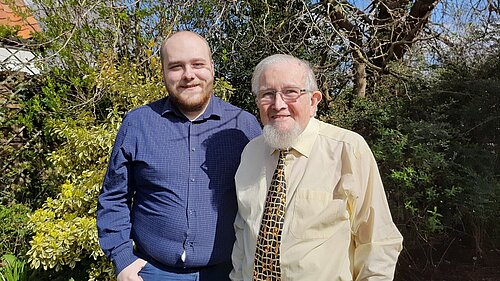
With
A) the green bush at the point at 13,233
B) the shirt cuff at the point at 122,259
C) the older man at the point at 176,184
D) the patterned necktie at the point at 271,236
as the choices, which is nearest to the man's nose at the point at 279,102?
the patterned necktie at the point at 271,236

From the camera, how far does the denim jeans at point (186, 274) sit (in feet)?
6.62

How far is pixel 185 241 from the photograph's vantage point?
2002mm

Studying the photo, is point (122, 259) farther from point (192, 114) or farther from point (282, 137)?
point (282, 137)

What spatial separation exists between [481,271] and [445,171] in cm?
122

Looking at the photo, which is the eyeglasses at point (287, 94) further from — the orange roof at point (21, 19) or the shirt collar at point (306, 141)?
the orange roof at point (21, 19)

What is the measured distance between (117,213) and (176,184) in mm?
337

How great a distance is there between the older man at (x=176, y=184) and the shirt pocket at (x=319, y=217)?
485 mm

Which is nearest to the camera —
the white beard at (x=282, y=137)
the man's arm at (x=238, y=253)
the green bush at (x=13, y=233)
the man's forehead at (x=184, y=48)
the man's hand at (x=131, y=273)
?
the white beard at (x=282, y=137)

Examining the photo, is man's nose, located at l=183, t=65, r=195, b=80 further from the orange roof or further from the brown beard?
the orange roof

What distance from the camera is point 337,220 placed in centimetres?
166

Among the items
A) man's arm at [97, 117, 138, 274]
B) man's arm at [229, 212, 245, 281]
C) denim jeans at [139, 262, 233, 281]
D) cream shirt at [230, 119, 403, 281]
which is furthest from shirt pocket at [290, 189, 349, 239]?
man's arm at [97, 117, 138, 274]

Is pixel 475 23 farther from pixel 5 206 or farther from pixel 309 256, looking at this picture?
pixel 5 206

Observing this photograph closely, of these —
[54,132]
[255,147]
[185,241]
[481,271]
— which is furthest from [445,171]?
[54,132]

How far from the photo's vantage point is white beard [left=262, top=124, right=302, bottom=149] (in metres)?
1.77
